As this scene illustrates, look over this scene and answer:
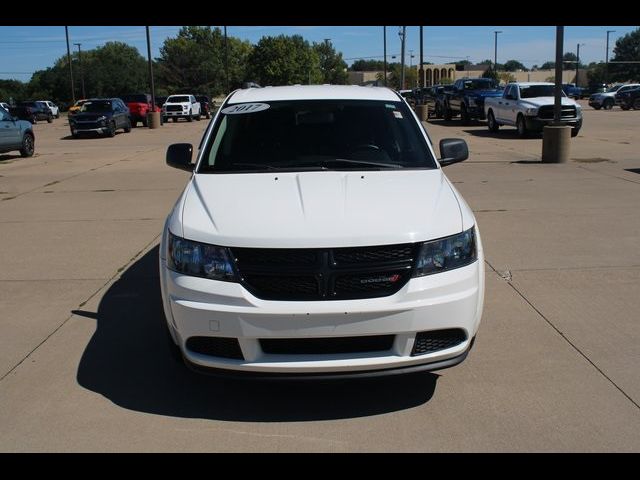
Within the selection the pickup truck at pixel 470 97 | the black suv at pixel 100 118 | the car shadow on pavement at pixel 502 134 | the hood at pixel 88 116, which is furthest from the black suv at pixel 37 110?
the car shadow on pavement at pixel 502 134

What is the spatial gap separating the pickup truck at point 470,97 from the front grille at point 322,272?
27395 mm

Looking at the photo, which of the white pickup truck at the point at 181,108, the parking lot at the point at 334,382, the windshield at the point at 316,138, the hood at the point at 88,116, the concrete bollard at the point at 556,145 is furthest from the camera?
the white pickup truck at the point at 181,108

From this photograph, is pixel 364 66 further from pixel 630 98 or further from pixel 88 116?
pixel 88 116

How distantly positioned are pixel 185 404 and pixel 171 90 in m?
94.4

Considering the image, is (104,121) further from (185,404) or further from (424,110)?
(185,404)

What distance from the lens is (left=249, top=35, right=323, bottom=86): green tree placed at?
97062 mm

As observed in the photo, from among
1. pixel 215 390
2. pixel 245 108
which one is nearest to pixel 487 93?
pixel 245 108

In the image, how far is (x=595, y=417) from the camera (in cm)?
365

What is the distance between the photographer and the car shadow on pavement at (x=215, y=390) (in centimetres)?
380

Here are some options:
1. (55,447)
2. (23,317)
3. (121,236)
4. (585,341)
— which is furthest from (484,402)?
(121,236)

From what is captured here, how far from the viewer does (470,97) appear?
3048 cm

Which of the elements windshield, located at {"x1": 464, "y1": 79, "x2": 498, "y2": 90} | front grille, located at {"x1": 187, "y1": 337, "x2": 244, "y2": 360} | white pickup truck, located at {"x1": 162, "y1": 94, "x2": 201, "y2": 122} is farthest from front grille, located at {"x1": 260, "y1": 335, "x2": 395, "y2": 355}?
white pickup truck, located at {"x1": 162, "y1": 94, "x2": 201, "y2": 122}

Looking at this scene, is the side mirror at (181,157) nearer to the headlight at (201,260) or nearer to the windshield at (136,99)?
the headlight at (201,260)

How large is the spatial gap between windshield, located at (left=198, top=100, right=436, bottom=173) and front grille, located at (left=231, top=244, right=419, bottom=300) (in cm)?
128
